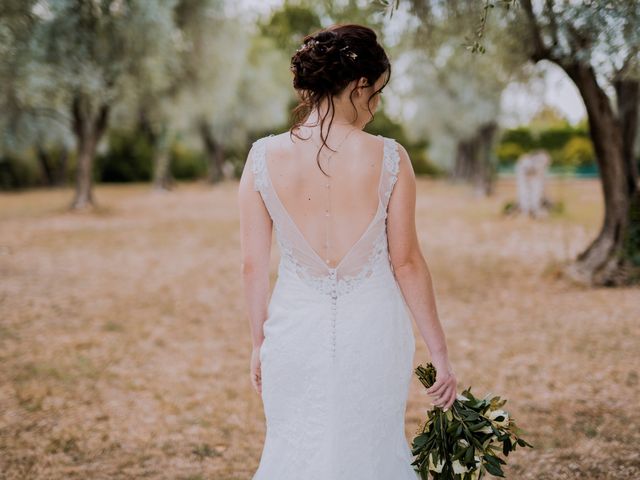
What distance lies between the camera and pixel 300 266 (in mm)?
2295

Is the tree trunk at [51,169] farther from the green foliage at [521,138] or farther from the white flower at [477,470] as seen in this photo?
the white flower at [477,470]

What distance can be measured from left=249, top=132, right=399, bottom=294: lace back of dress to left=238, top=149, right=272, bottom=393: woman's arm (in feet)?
0.12

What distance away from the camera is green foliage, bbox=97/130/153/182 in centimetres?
Result: 3834

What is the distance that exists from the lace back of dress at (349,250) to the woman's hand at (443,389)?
471mm

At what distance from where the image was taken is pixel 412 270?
2254 millimetres

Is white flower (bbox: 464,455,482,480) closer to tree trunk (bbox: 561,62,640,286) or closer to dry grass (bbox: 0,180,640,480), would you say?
dry grass (bbox: 0,180,640,480)

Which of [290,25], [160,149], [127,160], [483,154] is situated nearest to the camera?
[483,154]

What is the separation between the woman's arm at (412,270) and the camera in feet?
7.22

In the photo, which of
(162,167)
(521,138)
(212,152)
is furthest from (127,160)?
(521,138)

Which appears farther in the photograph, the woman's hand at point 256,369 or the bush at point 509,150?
the bush at point 509,150

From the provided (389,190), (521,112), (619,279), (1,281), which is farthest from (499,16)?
(521,112)

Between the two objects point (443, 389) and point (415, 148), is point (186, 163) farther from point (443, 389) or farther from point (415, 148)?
point (443, 389)

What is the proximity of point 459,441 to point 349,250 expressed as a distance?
86 cm

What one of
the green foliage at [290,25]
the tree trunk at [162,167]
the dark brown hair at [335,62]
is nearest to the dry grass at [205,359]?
the dark brown hair at [335,62]
